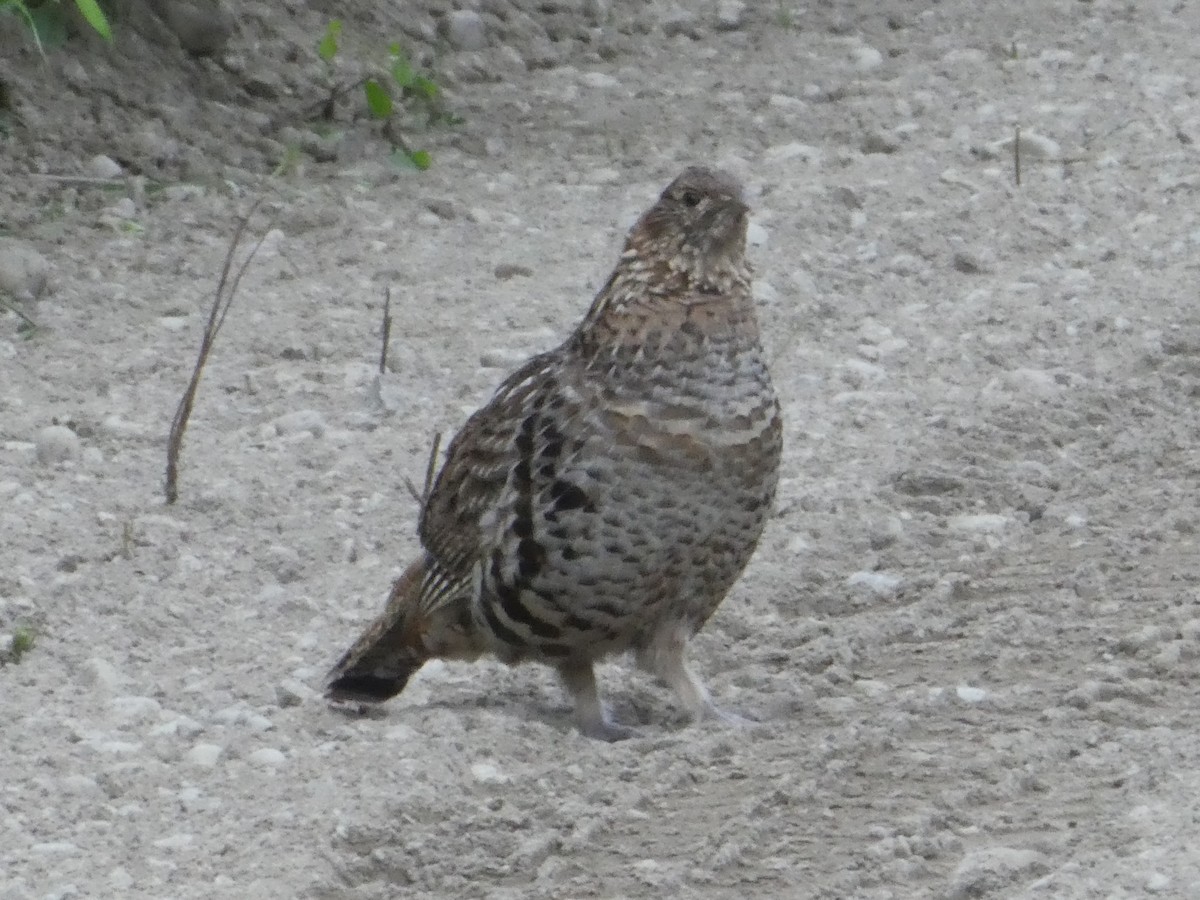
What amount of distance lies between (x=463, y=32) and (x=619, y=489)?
490cm

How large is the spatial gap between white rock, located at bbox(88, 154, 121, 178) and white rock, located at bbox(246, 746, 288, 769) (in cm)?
352

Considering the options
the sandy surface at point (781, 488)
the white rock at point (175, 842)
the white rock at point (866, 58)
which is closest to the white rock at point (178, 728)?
the sandy surface at point (781, 488)

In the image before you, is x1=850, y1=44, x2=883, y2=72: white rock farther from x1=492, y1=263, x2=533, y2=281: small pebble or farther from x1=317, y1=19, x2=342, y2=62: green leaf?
x1=492, y1=263, x2=533, y2=281: small pebble

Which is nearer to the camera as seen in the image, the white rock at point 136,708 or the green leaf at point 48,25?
the white rock at point 136,708

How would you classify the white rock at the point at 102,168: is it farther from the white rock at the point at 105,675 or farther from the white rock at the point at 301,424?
the white rock at the point at 105,675

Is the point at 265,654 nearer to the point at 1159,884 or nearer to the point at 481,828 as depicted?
the point at 481,828

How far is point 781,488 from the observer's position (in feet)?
20.0

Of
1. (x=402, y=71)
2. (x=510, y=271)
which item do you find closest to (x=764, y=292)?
(x=510, y=271)

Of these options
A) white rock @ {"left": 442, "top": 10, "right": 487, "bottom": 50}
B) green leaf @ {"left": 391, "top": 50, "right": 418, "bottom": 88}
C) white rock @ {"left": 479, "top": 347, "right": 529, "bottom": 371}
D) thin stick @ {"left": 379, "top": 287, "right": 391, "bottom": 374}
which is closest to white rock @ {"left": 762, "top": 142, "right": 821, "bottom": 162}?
green leaf @ {"left": 391, "top": 50, "right": 418, "bottom": 88}

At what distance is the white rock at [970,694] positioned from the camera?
15.8 ft

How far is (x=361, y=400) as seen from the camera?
21.7 ft

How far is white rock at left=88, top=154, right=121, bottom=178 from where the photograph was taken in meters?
7.79

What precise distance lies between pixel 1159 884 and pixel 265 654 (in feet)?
7.01

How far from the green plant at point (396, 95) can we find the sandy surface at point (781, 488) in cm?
11
